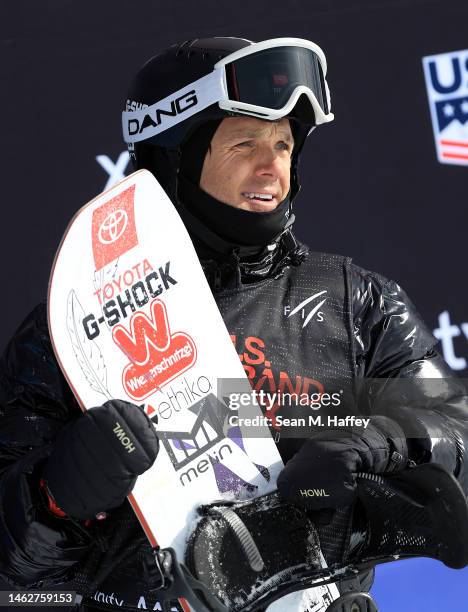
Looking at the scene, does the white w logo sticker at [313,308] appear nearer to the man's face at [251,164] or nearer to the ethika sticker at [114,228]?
the man's face at [251,164]

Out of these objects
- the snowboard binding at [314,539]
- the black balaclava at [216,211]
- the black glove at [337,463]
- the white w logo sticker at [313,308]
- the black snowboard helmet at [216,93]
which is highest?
the black snowboard helmet at [216,93]

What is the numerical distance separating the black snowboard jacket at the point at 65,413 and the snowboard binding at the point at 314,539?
0.10m

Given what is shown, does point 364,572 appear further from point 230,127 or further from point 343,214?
point 343,214

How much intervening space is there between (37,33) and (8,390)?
1.64 m

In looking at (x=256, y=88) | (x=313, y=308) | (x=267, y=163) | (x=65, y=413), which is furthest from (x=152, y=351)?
(x=256, y=88)

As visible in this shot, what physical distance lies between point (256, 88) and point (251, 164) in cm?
13

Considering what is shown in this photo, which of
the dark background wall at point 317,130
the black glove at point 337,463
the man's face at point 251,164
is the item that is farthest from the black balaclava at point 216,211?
the dark background wall at point 317,130

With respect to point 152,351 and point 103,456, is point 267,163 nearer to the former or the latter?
point 152,351

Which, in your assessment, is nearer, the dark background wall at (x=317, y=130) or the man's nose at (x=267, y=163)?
the man's nose at (x=267, y=163)

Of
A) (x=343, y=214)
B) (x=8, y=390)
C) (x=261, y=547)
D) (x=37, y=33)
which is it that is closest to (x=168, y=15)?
(x=37, y=33)

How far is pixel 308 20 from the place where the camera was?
3.29 m

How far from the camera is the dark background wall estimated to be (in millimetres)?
3293

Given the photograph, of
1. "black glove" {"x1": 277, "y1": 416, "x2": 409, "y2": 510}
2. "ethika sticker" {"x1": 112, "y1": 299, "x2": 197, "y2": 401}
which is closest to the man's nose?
"ethika sticker" {"x1": 112, "y1": 299, "x2": 197, "y2": 401}

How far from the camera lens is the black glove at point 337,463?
1.82 metres
